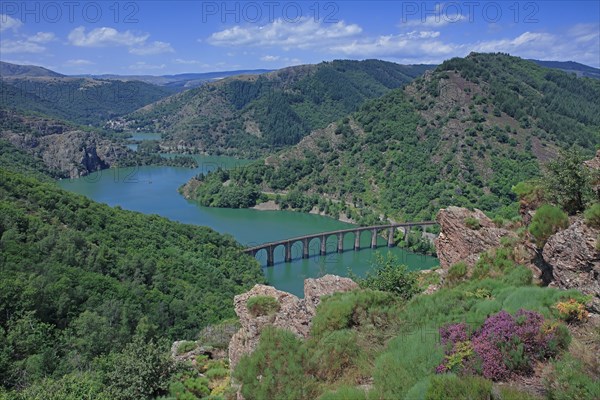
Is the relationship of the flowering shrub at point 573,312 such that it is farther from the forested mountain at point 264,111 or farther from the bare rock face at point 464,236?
the forested mountain at point 264,111

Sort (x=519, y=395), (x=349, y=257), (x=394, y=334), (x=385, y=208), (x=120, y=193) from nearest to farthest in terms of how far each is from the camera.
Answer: (x=519, y=395), (x=394, y=334), (x=349, y=257), (x=385, y=208), (x=120, y=193)

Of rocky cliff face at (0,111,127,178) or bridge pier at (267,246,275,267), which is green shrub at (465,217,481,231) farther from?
rocky cliff face at (0,111,127,178)

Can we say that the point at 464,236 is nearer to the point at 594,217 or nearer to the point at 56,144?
the point at 594,217

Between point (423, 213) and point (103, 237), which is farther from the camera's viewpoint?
point (423, 213)

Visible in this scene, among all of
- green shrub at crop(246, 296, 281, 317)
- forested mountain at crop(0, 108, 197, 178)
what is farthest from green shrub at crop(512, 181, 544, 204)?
forested mountain at crop(0, 108, 197, 178)

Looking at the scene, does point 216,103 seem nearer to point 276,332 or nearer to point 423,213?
point 423,213

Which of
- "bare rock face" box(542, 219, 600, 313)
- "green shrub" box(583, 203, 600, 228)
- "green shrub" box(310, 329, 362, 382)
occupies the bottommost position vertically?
"green shrub" box(310, 329, 362, 382)

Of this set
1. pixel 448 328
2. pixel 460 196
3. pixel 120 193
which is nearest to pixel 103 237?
pixel 448 328
